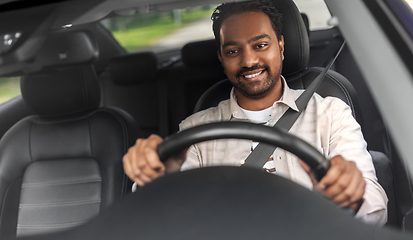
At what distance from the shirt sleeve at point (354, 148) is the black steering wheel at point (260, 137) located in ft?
0.77

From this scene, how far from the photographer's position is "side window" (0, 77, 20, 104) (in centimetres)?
127

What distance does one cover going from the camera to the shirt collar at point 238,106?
1263 millimetres

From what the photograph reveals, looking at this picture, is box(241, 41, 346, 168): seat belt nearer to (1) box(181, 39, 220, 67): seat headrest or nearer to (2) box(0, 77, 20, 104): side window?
(1) box(181, 39, 220, 67): seat headrest

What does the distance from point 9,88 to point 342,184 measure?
3.94 feet

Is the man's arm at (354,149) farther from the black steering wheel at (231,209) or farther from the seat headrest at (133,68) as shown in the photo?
the seat headrest at (133,68)

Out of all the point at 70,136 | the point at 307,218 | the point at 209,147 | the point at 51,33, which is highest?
the point at 51,33

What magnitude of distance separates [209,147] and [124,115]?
514 millimetres

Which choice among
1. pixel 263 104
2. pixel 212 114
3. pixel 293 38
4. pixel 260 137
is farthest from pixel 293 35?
pixel 260 137

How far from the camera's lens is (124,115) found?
1.59m

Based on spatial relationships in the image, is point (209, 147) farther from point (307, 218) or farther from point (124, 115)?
point (307, 218)

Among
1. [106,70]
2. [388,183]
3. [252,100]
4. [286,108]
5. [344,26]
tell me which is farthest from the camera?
[106,70]

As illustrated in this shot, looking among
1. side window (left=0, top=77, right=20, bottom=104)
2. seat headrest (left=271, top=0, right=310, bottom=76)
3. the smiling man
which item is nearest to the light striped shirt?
the smiling man

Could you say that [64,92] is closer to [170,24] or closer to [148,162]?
[170,24]

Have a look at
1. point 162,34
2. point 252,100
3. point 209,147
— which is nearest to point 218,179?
point 209,147
